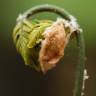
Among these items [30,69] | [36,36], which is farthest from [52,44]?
[30,69]

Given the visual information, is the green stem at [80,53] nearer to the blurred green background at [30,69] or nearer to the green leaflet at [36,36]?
the green leaflet at [36,36]

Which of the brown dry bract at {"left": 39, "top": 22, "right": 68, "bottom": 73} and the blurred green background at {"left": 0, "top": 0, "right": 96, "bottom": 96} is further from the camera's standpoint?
the blurred green background at {"left": 0, "top": 0, "right": 96, "bottom": 96}

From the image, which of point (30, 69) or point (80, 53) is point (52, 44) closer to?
point (80, 53)

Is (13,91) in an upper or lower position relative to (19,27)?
lower

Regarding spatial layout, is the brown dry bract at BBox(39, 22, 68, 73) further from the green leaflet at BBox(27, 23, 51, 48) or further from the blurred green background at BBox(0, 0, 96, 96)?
the blurred green background at BBox(0, 0, 96, 96)

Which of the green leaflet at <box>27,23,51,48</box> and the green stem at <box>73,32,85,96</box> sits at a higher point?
the green leaflet at <box>27,23,51,48</box>

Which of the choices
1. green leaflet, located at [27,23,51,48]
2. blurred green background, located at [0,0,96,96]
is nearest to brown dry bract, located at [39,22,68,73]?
green leaflet, located at [27,23,51,48]

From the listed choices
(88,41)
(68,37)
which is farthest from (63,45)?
(88,41)

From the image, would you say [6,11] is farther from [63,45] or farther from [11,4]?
[63,45]
